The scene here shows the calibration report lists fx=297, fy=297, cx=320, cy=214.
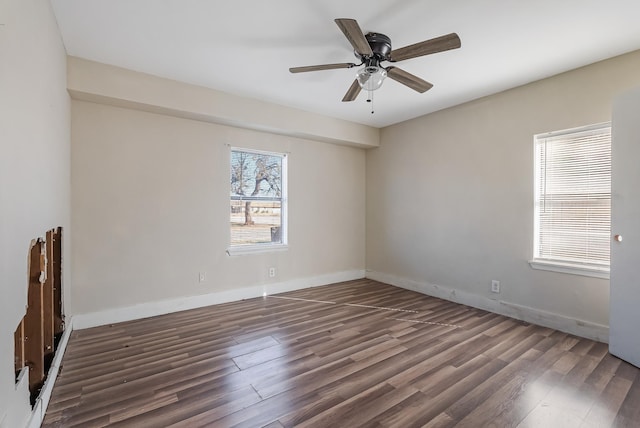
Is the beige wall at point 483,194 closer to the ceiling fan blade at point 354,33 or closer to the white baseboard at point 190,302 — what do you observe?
the white baseboard at point 190,302

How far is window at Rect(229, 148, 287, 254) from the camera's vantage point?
416 centimetres

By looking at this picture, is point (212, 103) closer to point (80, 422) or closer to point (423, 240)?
point (80, 422)

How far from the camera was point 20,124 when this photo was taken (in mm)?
1442

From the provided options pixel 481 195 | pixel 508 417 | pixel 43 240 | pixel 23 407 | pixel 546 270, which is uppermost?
pixel 481 195

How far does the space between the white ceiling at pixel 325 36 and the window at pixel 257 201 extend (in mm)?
1139

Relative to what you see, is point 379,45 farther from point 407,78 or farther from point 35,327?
point 35,327

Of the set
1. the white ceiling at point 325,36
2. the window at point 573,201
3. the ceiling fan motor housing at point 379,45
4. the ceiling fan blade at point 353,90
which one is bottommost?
the window at point 573,201

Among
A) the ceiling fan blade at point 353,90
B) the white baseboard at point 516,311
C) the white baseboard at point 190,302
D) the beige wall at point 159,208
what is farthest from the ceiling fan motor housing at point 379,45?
the white baseboard at point 190,302

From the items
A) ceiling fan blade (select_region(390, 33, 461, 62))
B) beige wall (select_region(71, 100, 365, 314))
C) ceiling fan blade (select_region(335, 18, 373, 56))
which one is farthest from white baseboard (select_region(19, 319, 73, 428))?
ceiling fan blade (select_region(390, 33, 461, 62))

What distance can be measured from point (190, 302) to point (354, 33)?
11.3 feet

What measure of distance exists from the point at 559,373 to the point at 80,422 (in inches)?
129

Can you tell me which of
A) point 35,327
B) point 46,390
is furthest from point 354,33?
point 46,390

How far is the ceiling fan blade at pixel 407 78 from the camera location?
2.48 metres

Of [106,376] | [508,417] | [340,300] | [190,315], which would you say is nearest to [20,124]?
[106,376]
